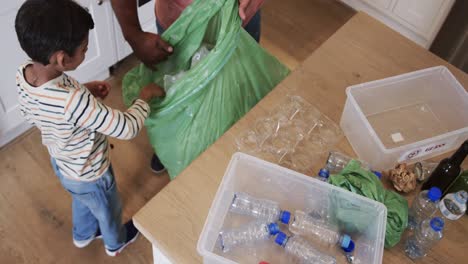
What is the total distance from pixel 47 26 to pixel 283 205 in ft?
2.07

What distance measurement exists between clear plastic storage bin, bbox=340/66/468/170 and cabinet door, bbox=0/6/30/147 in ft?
3.72

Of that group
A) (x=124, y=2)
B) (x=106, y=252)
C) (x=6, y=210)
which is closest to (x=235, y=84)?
(x=124, y=2)

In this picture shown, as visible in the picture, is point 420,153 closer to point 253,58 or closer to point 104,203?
point 253,58

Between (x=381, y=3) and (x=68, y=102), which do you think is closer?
(x=68, y=102)

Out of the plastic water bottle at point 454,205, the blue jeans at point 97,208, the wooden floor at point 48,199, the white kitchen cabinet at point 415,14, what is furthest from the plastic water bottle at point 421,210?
the white kitchen cabinet at point 415,14

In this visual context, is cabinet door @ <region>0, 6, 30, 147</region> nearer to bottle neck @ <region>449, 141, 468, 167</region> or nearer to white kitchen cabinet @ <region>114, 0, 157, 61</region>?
white kitchen cabinet @ <region>114, 0, 157, 61</region>

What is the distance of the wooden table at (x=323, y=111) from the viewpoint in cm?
87

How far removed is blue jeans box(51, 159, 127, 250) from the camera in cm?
121

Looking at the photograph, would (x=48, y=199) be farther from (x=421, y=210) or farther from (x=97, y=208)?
(x=421, y=210)

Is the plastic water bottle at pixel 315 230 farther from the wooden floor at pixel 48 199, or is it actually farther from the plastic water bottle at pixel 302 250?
the wooden floor at pixel 48 199

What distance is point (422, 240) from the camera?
87 centimetres

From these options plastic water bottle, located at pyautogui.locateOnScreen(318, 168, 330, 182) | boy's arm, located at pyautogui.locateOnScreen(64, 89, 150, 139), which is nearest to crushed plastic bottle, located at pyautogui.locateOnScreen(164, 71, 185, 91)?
boy's arm, located at pyautogui.locateOnScreen(64, 89, 150, 139)

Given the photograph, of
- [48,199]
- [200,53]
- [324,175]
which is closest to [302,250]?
[324,175]

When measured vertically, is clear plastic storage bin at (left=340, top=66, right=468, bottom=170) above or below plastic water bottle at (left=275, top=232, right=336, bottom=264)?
above
